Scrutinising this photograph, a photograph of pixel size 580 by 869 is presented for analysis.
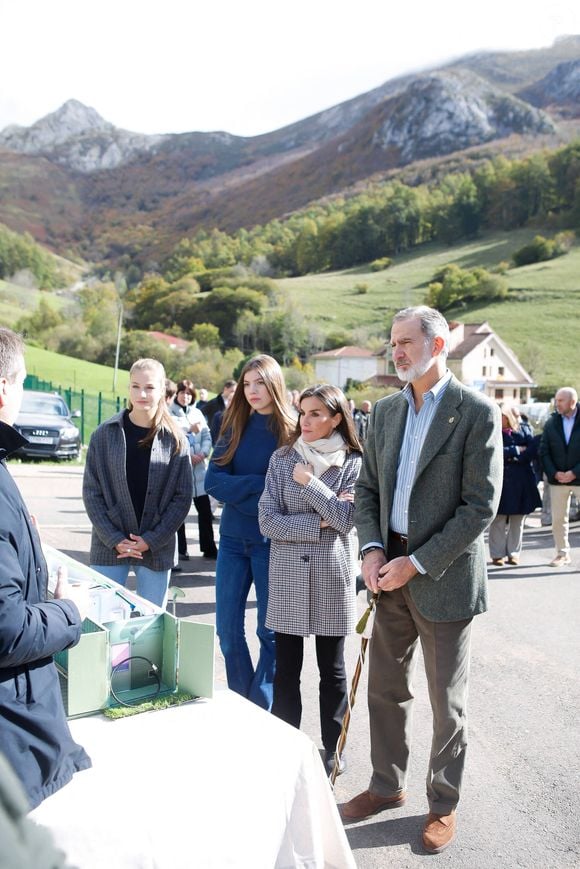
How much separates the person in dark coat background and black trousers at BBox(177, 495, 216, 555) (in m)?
3.51

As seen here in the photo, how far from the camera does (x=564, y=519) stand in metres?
9.32

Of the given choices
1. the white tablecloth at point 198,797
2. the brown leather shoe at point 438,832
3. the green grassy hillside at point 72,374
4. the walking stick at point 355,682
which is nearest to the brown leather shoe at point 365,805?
the walking stick at point 355,682

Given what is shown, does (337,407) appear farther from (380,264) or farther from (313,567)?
(380,264)

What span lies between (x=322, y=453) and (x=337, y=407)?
0.27 meters

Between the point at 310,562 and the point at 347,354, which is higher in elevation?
the point at 347,354

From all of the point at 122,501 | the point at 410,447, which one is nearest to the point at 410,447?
the point at 410,447

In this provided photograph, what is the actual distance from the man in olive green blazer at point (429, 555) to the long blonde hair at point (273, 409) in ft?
3.31

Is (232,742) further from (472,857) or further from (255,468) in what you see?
(255,468)

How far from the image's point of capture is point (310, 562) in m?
3.97

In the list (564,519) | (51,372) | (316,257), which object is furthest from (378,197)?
(564,519)

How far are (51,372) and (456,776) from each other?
174 ft

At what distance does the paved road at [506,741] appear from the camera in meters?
3.34

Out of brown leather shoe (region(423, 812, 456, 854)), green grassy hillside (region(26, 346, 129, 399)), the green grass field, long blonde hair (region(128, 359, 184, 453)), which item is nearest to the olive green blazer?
brown leather shoe (region(423, 812, 456, 854))

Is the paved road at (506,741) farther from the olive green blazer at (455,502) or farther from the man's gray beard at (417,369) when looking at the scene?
the man's gray beard at (417,369)
